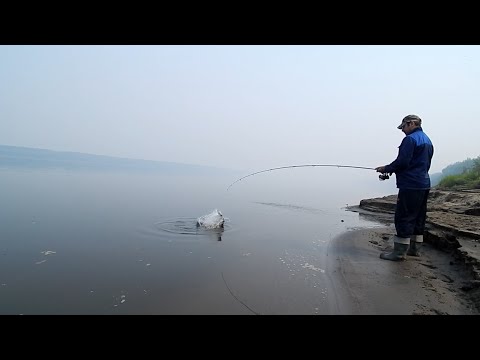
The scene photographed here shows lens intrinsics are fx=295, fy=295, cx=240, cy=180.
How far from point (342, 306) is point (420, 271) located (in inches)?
77.1

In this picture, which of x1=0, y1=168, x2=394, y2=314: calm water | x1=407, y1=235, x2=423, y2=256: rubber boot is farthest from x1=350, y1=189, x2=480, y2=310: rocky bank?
x1=0, y1=168, x2=394, y2=314: calm water

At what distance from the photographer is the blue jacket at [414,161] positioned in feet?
16.1

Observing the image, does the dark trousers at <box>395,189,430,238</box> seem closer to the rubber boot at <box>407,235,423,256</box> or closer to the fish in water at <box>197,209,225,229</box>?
the rubber boot at <box>407,235,423,256</box>

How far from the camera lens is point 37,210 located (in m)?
8.00

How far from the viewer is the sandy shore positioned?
3.10m

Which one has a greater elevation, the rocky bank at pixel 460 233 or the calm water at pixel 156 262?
the rocky bank at pixel 460 233

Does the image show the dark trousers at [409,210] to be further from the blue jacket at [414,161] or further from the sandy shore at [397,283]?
the sandy shore at [397,283]

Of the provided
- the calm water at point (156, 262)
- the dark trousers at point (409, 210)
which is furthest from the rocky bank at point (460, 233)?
the calm water at point (156, 262)

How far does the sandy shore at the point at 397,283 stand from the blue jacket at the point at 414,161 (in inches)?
51.0

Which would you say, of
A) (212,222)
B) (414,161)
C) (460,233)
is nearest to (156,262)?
(212,222)
